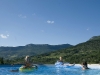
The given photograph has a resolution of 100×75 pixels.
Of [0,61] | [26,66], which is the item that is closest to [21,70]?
[26,66]

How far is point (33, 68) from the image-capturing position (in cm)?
4656

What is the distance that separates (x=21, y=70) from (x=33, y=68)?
2.60 metres

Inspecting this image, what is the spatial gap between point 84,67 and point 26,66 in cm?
1838

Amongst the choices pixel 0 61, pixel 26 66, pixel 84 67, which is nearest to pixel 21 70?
pixel 26 66

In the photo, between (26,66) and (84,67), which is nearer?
(26,66)

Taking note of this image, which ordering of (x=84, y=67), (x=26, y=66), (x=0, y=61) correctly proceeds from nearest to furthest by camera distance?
(x=26, y=66), (x=84, y=67), (x=0, y=61)

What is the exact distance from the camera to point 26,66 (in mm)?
46156

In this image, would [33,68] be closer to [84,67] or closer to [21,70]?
[21,70]

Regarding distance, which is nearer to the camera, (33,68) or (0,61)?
(33,68)

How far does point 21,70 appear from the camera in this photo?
46562 mm

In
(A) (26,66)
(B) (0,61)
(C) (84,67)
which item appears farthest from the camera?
(B) (0,61)

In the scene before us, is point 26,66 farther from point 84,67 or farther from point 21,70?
point 84,67

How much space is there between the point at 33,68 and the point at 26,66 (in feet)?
5.19

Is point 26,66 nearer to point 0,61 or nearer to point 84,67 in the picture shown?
point 84,67
